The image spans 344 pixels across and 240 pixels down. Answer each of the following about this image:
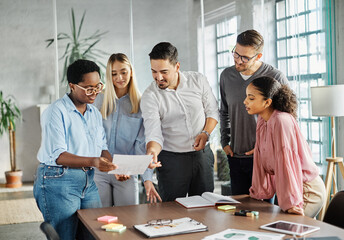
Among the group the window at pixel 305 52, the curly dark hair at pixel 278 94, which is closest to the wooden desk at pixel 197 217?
the curly dark hair at pixel 278 94

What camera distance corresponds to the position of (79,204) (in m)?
2.65

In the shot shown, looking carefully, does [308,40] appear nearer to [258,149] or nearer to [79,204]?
[258,149]

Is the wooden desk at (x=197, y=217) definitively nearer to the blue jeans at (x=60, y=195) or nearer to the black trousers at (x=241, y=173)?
the blue jeans at (x=60, y=195)

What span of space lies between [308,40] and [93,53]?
258 centimetres

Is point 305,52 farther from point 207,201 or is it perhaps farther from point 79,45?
point 207,201

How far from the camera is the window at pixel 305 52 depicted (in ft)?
18.2

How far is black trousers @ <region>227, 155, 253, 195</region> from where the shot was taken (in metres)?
3.23

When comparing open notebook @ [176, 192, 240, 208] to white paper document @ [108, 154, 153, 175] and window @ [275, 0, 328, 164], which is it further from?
window @ [275, 0, 328, 164]

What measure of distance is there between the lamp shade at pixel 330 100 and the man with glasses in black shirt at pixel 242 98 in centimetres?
185

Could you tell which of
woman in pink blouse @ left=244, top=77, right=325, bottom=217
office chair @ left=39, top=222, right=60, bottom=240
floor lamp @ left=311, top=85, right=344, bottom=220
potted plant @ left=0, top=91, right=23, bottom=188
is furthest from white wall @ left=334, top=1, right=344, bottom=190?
office chair @ left=39, top=222, right=60, bottom=240

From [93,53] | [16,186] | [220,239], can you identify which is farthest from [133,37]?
[220,239]

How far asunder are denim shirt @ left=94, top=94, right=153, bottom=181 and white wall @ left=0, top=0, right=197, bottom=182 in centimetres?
159

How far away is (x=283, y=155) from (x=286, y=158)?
2 cm

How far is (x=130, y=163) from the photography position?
2.52 meters
